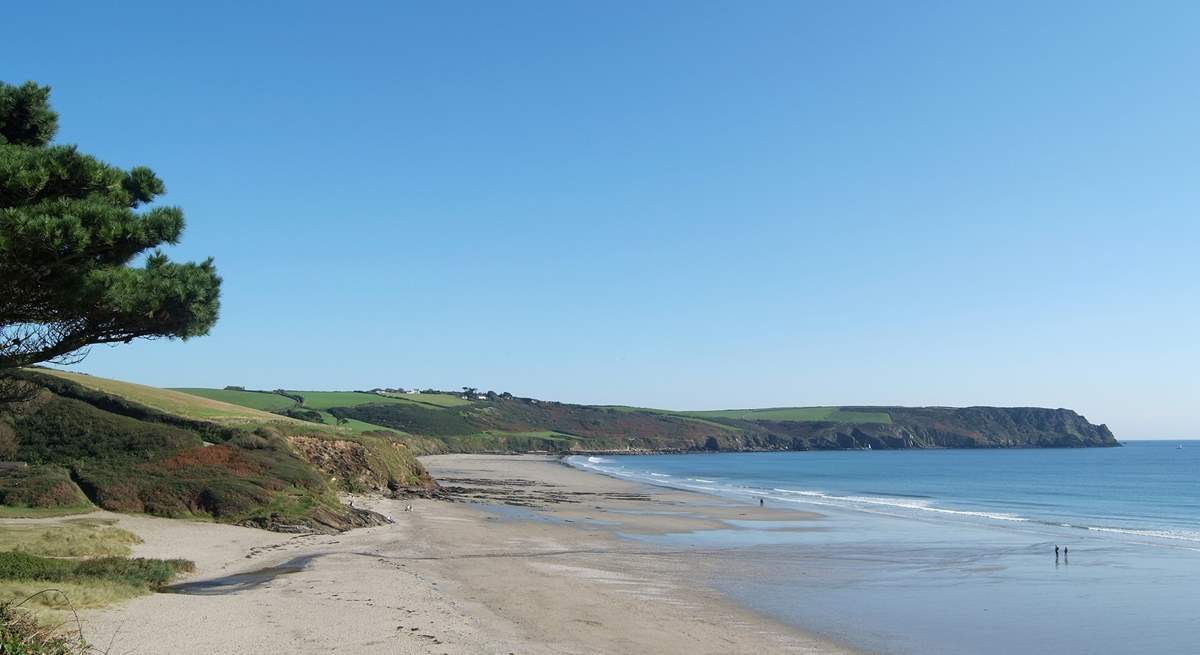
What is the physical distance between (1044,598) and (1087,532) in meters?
22.8

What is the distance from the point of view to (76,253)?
1179 centimetres

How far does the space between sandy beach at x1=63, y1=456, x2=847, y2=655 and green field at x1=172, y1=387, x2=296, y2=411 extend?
12083 cm

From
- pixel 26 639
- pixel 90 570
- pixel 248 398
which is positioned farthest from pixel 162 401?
pixel 248 398

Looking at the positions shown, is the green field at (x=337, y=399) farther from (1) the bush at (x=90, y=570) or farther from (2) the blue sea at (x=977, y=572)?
(1) the bush at (x=90, y=570)

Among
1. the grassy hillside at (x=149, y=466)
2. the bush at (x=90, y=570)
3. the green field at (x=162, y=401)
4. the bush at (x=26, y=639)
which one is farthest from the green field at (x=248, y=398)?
the bush at (x=26, y=639)

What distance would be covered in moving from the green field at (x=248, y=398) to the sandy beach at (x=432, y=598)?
12083 centimetres

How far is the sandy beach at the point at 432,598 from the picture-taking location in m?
16.0

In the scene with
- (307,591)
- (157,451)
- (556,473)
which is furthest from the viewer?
(556,473)

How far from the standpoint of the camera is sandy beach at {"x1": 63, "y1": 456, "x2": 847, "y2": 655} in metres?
16.0

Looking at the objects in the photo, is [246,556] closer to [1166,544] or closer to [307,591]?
[307,591]

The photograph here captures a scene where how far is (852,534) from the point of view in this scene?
1686 inches

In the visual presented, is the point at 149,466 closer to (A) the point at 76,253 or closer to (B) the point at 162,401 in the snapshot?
(B) the point at 162,401

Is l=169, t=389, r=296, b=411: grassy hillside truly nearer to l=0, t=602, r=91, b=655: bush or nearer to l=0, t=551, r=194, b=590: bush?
l=0, t=551, r=194, b=590: bush

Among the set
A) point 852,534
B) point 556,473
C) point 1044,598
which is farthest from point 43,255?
point 556,473
